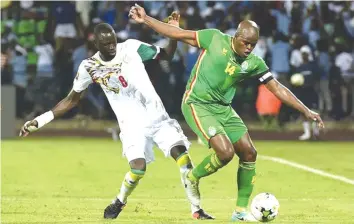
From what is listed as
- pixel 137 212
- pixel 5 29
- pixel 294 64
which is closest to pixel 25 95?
pixel 5 29

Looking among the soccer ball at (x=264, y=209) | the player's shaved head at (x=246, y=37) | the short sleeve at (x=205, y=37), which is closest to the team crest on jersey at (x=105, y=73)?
the short sleeve at (x=205, y=37)

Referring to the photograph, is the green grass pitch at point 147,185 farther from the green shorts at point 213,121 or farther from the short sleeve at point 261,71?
the short sleeve at point 261,71

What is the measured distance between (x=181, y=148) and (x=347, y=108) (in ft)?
49.7

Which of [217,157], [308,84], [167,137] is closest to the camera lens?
[217,157]

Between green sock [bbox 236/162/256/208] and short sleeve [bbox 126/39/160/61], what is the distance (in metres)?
1.58

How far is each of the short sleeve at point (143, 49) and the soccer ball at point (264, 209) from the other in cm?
202

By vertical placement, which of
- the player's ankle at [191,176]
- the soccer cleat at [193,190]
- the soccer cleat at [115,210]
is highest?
the player's ankle at [191,176]

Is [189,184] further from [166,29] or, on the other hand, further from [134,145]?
[166,29]

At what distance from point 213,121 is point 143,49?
1195 millimetres

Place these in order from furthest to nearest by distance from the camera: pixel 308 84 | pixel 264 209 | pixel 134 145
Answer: pixel 308 84 → pixel 134 145 → pixel 264 209

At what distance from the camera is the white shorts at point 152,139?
1205 cm

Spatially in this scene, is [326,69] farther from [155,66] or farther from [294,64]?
A: [155,66]

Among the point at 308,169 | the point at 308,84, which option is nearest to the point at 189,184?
the point at 308,169

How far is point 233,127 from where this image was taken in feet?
38.9
